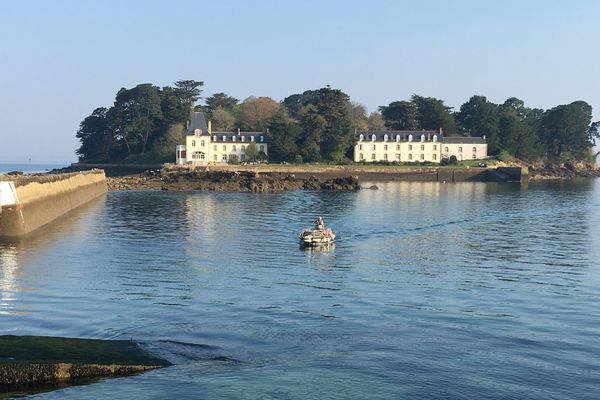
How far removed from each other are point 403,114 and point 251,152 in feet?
157

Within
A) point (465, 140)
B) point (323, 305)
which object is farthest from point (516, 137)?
point (323, 305)

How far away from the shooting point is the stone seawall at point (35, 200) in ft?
155

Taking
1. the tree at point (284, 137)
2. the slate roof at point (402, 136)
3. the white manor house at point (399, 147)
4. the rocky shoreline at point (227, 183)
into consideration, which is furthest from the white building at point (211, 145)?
the slate roof at point (402, 136)

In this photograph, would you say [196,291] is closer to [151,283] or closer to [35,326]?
[151,283]

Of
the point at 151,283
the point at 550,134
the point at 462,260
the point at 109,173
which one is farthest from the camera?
the point at 550,134

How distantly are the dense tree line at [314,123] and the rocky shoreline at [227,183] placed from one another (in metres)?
34.0

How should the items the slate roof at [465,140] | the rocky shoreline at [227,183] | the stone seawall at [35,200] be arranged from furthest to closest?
the slate roof at [465,140] < the rocky shoreline at [227,183] < the stone seawall at [35,200]

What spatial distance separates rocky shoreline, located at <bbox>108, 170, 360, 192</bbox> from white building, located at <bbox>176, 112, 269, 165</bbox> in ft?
81.8

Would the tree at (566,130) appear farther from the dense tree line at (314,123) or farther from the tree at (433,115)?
the tree at (433,115)

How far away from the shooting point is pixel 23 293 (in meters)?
28.9

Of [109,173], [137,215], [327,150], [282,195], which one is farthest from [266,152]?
[137,215]

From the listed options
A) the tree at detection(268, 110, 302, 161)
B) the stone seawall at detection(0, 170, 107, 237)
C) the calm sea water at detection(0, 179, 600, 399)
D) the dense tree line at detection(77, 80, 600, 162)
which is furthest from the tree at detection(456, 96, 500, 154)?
the stone seawall at detection(0, 170, 107, 237)

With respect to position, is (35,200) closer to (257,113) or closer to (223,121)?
(257,113)

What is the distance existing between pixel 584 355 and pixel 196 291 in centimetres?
1715
